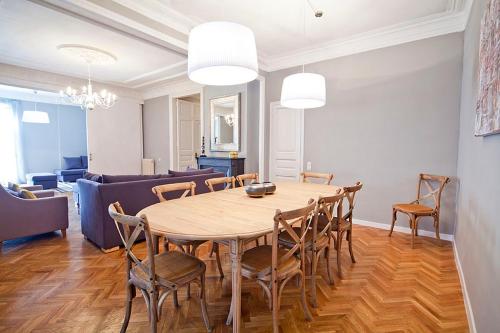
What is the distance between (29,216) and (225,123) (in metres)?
3.59

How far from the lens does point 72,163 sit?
7.96m

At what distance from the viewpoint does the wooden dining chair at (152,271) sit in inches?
52.9

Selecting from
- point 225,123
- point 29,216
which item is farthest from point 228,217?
point 225,123

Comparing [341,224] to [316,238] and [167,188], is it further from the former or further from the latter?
[167,188]

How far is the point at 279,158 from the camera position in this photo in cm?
468

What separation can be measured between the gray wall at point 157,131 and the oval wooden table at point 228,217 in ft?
15.4

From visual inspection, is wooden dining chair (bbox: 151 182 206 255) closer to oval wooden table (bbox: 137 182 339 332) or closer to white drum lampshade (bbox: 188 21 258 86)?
oval wooden table (bbox: 137 182 339 332)

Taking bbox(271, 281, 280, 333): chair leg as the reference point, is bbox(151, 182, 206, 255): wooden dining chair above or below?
above

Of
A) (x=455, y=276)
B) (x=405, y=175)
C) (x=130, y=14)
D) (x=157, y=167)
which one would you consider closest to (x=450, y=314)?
(x=455, y=276)

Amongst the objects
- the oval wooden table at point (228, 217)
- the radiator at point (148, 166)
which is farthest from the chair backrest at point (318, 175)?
the radiator at point (148, 166)

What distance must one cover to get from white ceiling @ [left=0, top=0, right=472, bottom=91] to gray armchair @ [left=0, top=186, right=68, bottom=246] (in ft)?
7.24

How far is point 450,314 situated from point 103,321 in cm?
247

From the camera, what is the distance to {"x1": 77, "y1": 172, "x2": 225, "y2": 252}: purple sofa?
2.78 metres

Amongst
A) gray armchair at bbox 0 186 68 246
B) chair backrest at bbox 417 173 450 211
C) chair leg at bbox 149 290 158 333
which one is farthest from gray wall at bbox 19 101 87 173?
chair backrest at bbox 417 173 450 211
